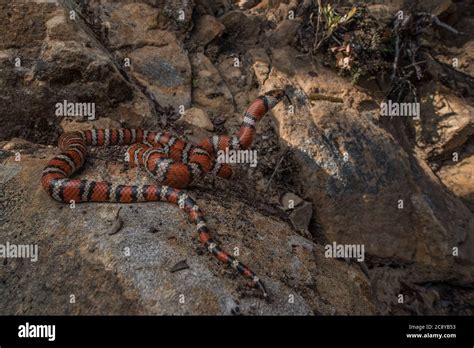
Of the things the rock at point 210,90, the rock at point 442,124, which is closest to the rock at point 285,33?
the rock at point 210,90

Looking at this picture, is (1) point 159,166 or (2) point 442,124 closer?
(1) point 159,166

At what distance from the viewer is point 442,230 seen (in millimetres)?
7668

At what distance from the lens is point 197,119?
794cm

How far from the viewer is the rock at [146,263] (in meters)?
4.16

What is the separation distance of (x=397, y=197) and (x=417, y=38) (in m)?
4.21

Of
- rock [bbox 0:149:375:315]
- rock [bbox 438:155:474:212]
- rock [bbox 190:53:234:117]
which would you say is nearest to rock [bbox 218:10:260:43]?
rock [bbox 190:53:234:117]

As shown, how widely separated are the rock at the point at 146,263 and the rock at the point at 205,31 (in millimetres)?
4483

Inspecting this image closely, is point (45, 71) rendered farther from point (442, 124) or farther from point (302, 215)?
point (442, 124)

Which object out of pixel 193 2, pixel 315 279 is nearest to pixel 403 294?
pixel 315 279

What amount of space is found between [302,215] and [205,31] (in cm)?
533

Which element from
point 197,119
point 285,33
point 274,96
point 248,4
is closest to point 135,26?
point 197,119

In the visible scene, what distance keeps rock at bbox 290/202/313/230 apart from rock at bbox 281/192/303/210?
94 millimetres

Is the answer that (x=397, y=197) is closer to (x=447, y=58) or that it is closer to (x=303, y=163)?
(x=303, y=163)

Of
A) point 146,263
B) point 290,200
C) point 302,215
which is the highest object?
point 290,200
